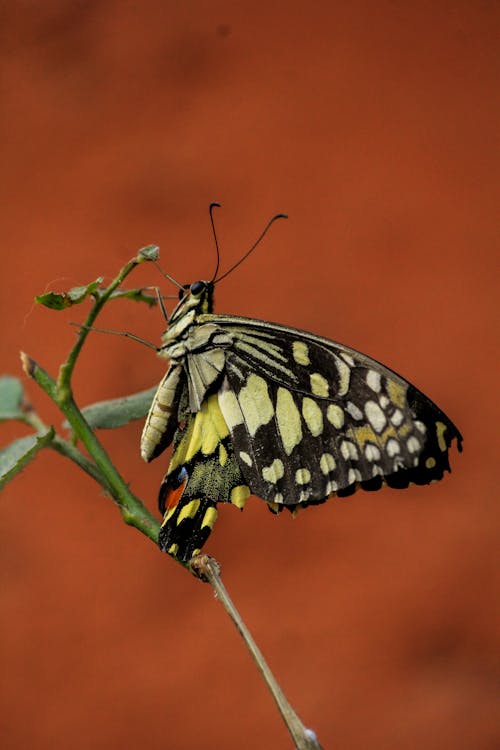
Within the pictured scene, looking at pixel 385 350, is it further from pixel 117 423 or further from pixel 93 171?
pixel 117 423

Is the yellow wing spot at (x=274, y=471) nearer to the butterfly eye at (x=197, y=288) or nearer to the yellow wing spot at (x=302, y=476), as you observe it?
the yellow wing spot at (x=302, y=476)

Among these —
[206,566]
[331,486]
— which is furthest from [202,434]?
[206,566]

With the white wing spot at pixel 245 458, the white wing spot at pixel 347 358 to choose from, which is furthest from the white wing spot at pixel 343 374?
the white wing spot at pixel 245 458

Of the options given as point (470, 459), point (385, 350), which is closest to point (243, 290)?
point (385, 350)

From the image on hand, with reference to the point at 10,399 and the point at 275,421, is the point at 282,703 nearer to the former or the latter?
the point at 275,421

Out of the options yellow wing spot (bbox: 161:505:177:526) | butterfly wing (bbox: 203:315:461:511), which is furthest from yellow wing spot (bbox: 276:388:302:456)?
yellow wing spot (bbox: 161:505:177:526)

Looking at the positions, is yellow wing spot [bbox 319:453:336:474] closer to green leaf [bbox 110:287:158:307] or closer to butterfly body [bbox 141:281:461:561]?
butterfly body [bbox 141:281:461:561]

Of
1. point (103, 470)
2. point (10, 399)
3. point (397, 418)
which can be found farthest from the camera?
point (10, 399)
